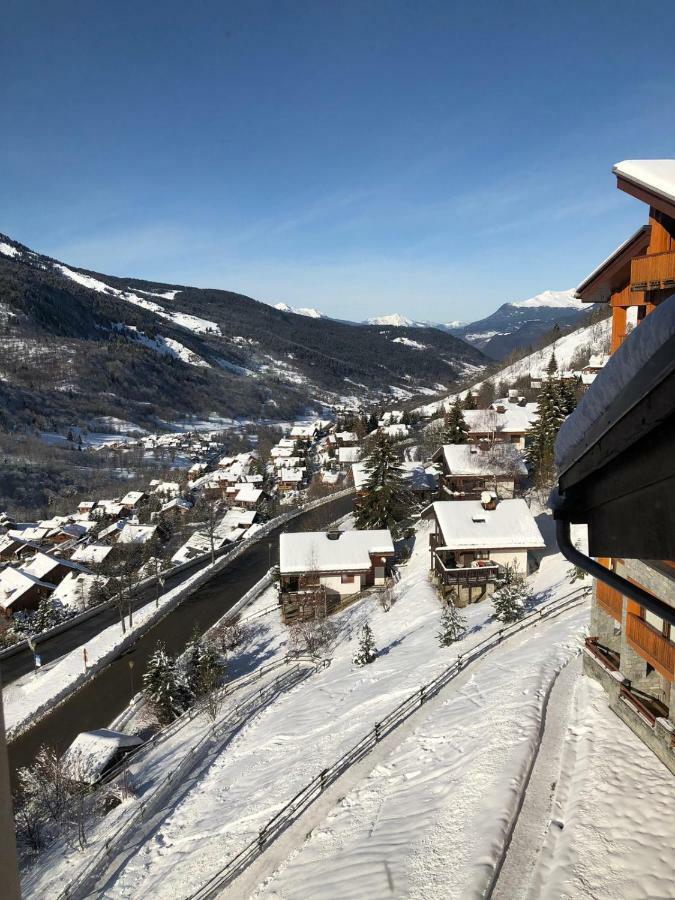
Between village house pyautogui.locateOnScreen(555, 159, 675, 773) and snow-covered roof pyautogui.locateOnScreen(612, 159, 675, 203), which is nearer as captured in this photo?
village house pyautogui.locateOnScreen(555, 159, 675, 773)

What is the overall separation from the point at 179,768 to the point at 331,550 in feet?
50.8

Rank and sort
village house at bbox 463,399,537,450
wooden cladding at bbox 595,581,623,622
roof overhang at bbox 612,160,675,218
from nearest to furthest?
1. roof overhang at bbox 612,160,675,218
2. wooden cladding at bbox 595,581,623,622
3. village house at bbox 463,399,537,450

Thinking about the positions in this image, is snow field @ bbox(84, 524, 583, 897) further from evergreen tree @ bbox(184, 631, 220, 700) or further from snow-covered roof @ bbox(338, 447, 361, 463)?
snow-covered roof @ bbox(338, 447, 361, 463)

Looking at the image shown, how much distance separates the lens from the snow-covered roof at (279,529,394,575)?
28.3 meters

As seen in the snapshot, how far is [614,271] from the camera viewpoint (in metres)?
8.91

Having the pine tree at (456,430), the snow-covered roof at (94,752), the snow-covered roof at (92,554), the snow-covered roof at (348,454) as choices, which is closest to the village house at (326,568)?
the snow-covered roof at (94,752)

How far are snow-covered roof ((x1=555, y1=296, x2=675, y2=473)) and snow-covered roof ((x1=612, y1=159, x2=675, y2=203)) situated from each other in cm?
374

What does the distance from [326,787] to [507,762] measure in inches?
142

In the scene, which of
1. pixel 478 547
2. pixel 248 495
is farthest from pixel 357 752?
pixel 248 495

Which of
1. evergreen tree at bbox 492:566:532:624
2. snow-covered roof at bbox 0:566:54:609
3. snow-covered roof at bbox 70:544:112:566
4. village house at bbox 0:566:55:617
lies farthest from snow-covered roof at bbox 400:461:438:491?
snow-covered roof at bbox 0:566:54:609

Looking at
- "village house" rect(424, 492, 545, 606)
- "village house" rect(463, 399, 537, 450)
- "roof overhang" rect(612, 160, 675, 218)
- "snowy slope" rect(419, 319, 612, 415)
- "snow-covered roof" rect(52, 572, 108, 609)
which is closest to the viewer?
"roof overhang" rect(612, 160, 675, 218)

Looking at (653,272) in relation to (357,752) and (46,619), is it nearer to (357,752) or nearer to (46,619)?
(357,752)

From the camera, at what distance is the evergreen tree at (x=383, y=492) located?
33.3m

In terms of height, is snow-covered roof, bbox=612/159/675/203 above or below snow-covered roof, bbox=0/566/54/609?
above
